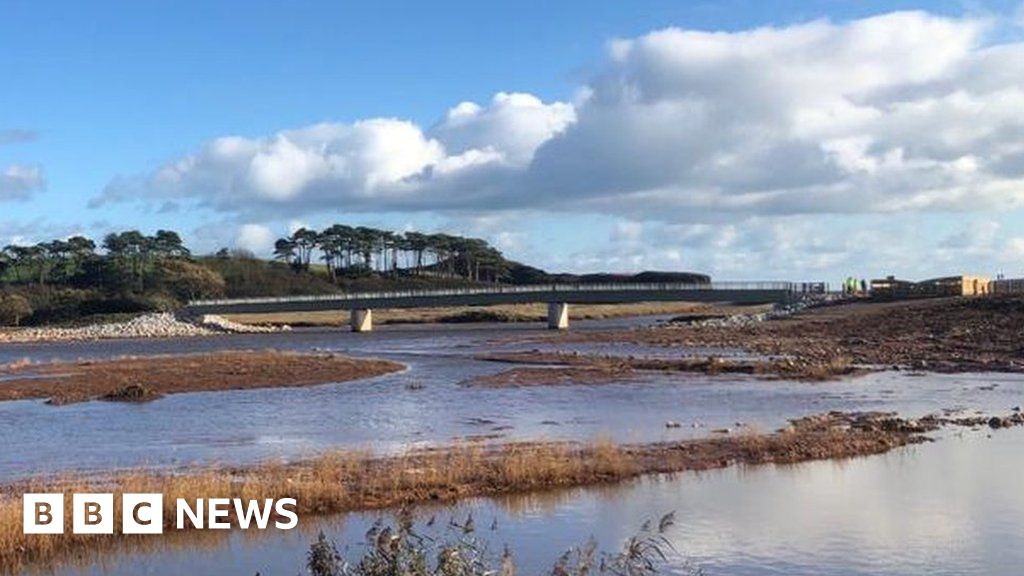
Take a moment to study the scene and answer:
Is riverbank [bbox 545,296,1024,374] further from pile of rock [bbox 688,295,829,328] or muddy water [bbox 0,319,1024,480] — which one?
muddy water [bbox 0,319,1024,480]

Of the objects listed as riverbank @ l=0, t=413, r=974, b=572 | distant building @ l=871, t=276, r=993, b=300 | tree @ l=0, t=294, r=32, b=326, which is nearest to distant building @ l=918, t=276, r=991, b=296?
distant building @ l=871, t=276, r=993, b=300

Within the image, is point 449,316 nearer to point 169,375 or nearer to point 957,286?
point 957,286

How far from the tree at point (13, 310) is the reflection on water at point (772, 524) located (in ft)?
555

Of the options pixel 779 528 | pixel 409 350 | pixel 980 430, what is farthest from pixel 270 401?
pixel 409 350

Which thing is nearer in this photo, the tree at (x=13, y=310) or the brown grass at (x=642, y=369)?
the brown grass at (x=642, y=369)

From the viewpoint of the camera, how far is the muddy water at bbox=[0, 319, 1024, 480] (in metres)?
33.8

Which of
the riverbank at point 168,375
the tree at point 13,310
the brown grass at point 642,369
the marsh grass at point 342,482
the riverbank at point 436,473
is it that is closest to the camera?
the marsh grass at point 342,482

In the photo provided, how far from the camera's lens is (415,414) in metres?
43.7

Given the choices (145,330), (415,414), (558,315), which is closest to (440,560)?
(415,414)

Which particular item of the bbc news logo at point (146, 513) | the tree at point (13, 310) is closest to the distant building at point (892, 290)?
the bbc news logo at point (146, 513)

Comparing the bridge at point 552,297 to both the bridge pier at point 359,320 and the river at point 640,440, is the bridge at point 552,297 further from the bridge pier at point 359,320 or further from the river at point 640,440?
the river at point 640,440

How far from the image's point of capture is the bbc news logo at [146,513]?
20703 millimetres

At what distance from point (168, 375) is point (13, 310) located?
125640mm

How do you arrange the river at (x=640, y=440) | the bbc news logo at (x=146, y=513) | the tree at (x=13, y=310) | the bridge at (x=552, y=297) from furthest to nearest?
the tree at (x=13, y=310), the bridge at (x=552, y=297), the bbc news logo at (x=146, y=513), the river at (x=640, y=440)
